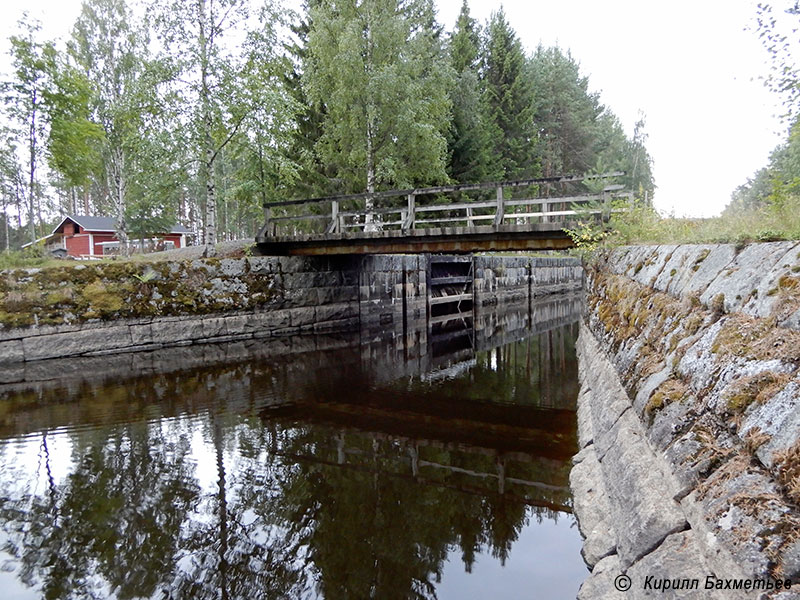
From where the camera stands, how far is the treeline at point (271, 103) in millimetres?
15984

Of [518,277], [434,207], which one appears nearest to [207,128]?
[434,207]

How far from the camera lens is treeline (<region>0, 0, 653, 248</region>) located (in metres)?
16.0

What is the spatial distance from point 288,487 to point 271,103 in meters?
13.9

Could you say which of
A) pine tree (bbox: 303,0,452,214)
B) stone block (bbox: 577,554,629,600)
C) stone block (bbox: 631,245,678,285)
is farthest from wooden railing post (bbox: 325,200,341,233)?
stone block (bbox: 577,554,629,600)

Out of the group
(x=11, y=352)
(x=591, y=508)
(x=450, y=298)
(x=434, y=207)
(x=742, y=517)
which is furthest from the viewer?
(x=450, y=298)

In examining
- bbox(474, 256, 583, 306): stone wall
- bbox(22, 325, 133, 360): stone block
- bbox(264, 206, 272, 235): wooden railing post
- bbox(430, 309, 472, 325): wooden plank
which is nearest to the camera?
bbox(22, 325, 133, 360): stone block

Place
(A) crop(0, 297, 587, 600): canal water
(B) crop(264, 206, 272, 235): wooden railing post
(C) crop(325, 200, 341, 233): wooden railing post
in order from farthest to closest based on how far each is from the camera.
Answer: (B) crop(264, 206, 272, 235): wooden railing post, (C) crop(325, 200, 341, 233): wooden railing post, (A) crop(0, 297, 587, 600): canal water

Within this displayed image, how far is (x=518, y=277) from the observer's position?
27.8 m

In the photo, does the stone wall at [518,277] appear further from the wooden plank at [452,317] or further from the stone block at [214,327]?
the stone block at [214,327]

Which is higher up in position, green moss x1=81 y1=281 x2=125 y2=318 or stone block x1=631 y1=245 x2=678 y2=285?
stone block x1=631 y1=245 x2=678 y2=285

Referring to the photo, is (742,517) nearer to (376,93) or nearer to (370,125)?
(370,125)

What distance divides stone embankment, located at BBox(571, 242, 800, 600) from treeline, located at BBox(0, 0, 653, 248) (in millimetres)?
6846

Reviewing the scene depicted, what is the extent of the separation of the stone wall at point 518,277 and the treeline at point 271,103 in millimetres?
4406

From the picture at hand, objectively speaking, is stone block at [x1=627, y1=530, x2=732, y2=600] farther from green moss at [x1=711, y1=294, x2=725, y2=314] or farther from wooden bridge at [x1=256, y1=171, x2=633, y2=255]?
wooden bridge at [x1=256, y1=171, x2=633, y2=255]
